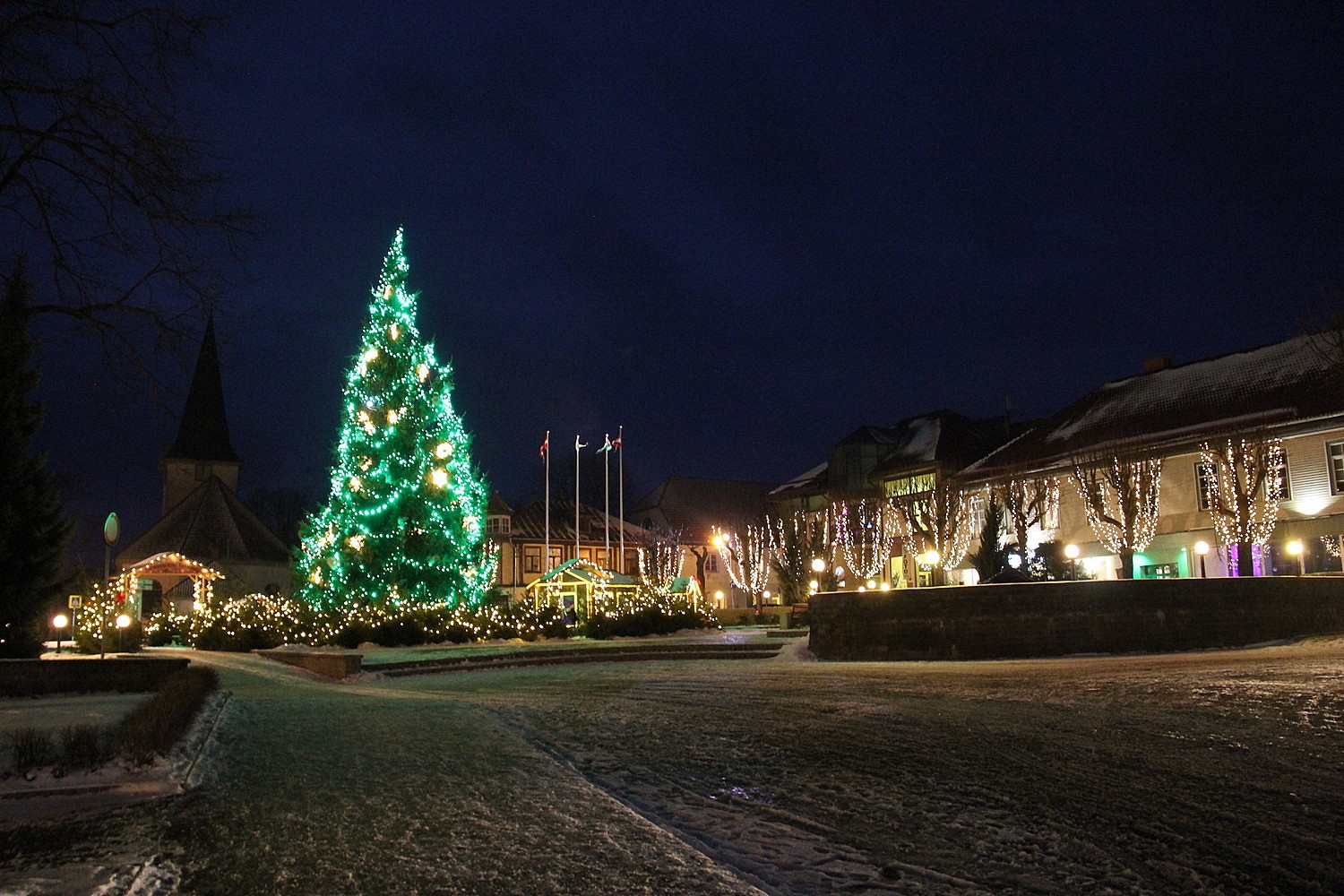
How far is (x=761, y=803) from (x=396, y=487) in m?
28.0

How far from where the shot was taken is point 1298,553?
32.8 m

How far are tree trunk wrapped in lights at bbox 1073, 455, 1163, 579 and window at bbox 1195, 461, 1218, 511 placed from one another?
126 centimetres

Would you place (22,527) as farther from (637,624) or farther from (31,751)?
(637,624)

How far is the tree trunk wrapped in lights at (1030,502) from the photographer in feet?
131

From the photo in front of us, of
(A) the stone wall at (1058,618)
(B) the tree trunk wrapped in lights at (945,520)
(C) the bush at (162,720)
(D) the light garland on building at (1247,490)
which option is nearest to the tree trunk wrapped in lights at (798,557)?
(B) the tree trunk wrapped in lights at (945,520)

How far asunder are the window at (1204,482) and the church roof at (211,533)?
5236 cm

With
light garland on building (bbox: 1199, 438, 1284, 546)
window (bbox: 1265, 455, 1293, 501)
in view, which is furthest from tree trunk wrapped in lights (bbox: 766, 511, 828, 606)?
window (bbox: 1265, 455, 1293, 501)

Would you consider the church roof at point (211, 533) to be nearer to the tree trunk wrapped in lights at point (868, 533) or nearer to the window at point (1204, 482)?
Result: the tree trunk wrapped in lights at point (868, 533)

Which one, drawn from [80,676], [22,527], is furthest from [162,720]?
[22,527]

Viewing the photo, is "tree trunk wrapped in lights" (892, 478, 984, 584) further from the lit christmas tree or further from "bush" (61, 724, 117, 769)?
"bush" (61, 724, 117, 769)

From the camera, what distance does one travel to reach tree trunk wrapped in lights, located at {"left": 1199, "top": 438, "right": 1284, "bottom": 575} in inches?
1325

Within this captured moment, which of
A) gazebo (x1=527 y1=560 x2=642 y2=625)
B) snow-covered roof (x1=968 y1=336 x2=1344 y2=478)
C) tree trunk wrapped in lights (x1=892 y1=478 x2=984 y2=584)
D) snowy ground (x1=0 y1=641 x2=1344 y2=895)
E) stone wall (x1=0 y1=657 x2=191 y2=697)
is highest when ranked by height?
snow-covered roof (x1=968 y1=336 x2=1344 y2=478)

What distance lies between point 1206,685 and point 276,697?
512 inches

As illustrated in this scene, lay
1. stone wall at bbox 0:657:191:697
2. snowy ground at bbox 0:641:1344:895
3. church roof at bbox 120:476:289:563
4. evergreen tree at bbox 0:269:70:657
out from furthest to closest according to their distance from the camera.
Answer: church roof at bbox 120:476:289:563, evergreen tree at bbox 0:269:70:657, stone wall at bbox 0:657:191:697, snowy ground at bbox 0:641:1344:895
